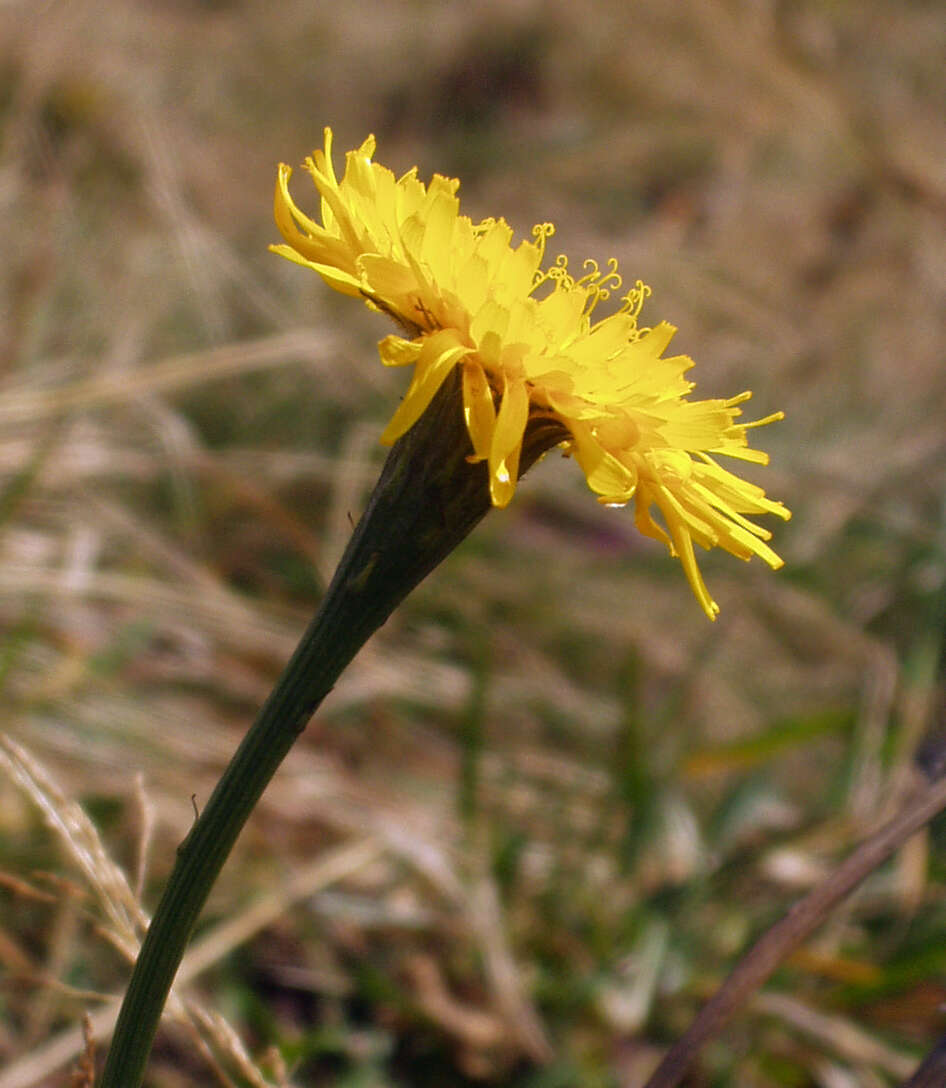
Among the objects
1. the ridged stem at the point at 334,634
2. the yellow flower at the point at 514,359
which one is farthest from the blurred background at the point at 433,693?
the yellow flower at the point at 514,359

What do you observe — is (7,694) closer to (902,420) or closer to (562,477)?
(562,477)

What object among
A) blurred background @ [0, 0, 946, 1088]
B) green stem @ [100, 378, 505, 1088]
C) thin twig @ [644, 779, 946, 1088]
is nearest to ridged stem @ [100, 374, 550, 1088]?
green stem @ [100, 378, 505, 1088]

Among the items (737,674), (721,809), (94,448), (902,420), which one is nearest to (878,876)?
(721,809)

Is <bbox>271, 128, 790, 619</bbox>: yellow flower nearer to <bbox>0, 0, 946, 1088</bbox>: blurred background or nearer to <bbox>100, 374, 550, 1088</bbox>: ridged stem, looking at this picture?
<bbox>100, 374, 550, 1088</bbox>: ridged stem

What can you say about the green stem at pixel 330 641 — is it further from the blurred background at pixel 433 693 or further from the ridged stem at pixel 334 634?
the blurred background at pixel 433 693

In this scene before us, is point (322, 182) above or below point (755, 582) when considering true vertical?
below

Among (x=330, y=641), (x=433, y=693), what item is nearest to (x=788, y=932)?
(x=330, y=641)

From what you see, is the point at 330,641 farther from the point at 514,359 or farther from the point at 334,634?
the point at 514,359
